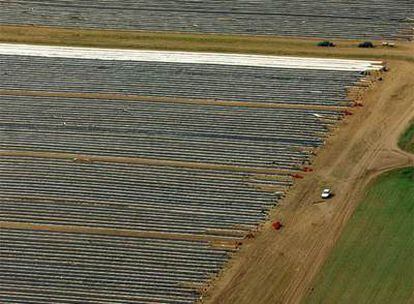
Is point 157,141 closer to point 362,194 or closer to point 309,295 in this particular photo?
point 362,194

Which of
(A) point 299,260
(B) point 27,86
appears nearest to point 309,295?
(A) point 299,260

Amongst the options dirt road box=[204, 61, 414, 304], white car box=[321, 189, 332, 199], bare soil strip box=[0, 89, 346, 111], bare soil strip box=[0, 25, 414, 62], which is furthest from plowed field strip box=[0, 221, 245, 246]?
bare soil strip box=[0, 25, 414, 62]

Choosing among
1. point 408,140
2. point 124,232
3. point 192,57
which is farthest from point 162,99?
point 408,140

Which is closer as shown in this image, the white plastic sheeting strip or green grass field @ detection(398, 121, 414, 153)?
green grass field @ detection(398, 121, 414, 153)

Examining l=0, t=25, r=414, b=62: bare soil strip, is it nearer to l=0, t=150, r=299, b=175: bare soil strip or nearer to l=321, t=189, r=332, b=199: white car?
l=0, t=150, r=299, b=175: bare soil strip

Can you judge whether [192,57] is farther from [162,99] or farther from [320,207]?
[320,207]
